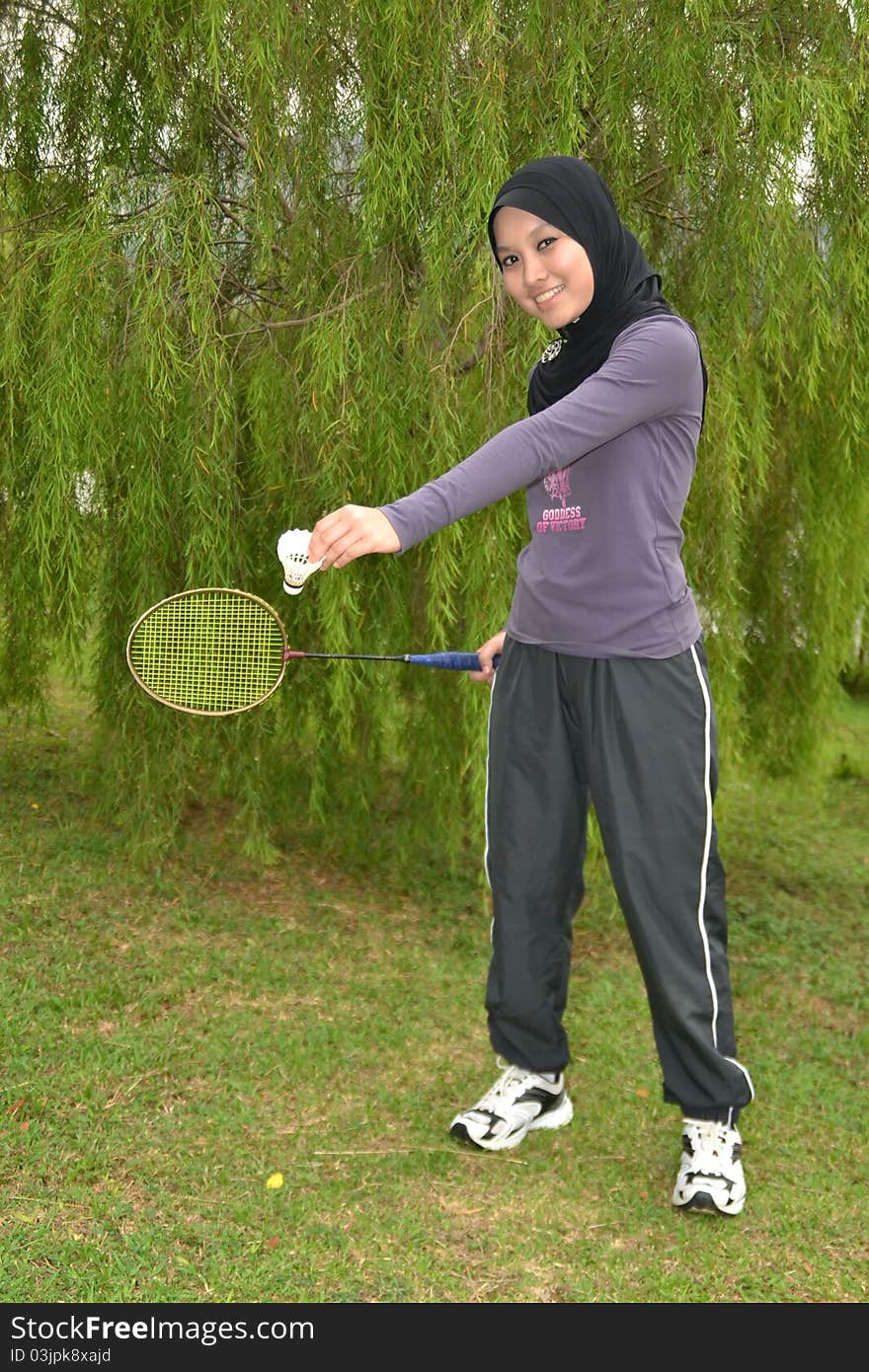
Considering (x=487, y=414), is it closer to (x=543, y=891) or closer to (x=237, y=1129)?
(x=543, y=891)

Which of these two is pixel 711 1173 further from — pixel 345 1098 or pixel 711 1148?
pixel 345 1098

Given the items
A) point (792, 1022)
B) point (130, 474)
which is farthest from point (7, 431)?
point (792, 1022)

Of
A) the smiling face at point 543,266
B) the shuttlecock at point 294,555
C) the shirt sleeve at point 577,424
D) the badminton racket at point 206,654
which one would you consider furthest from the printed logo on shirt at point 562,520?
the badminton racket at point 206,654

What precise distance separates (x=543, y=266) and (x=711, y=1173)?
1894 mm

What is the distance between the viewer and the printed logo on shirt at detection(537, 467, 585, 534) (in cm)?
253

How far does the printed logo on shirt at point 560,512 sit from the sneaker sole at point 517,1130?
1.41m

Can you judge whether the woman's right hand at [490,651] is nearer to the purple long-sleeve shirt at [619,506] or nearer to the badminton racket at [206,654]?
the purple long-sleeve shirt at [619,506]

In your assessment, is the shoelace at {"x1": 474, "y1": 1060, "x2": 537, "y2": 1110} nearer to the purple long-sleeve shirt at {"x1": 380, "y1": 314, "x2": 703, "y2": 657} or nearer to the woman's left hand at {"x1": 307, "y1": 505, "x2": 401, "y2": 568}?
the purple long-sleeve shirt at {"x1": 380, "y1": 314, "x2": 703, "y2": 657}

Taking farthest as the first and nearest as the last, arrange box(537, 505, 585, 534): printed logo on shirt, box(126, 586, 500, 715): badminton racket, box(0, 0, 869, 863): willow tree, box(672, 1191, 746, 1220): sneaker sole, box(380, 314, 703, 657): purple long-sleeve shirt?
1. box(0, 0, 869, 863): willow tree
2. box(126, 586, 500, 715): badminton racket
3. box(672, 1191, 746, 1220): sneaker sole
4. box(537, 505, 585, 534): printed logo on shirt
5. box(380, 314, 703, 657): purple long-sleeve shirt

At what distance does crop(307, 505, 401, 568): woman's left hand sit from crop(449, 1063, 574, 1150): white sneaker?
58.3 inches

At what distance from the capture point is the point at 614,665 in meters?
2.51

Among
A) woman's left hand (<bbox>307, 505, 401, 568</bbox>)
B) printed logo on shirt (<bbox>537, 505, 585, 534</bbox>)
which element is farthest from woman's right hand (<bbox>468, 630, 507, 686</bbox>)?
woman's left hand (<bbox>307, 505, 401, 568</bbox>)

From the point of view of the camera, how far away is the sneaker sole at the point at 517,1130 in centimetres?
297

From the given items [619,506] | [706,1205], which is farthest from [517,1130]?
[619,506]
